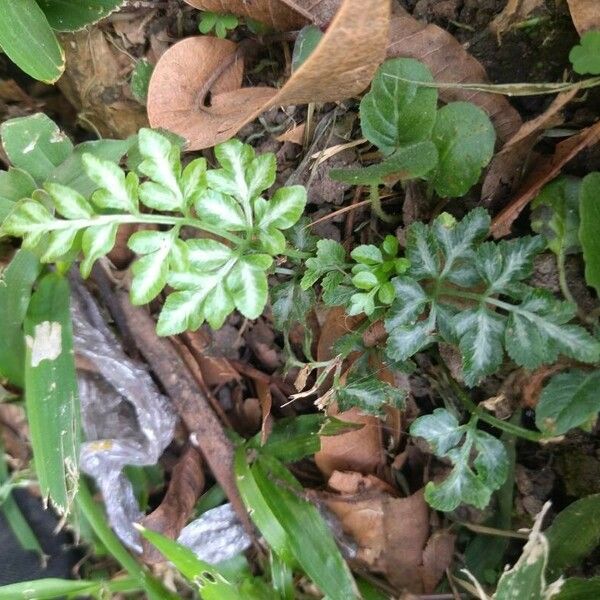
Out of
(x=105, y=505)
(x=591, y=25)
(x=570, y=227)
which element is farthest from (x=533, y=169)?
(x=105, y=505)

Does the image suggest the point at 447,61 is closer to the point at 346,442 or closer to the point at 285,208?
the point at 285,208

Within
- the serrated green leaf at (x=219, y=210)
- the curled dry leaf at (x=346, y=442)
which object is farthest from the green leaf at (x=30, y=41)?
the curled dry leaf at (x=346, y=442)

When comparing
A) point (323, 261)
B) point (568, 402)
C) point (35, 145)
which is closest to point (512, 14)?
point (323, 261)

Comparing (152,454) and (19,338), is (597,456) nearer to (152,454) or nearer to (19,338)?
(152,454)

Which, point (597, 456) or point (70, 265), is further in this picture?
point (70, 265)

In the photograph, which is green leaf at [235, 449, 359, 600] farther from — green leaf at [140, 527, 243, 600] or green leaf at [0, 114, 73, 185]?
green leaf at [0, 114, 73, 185]

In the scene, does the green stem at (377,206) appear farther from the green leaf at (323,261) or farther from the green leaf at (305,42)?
the green leaf at (305,42)
